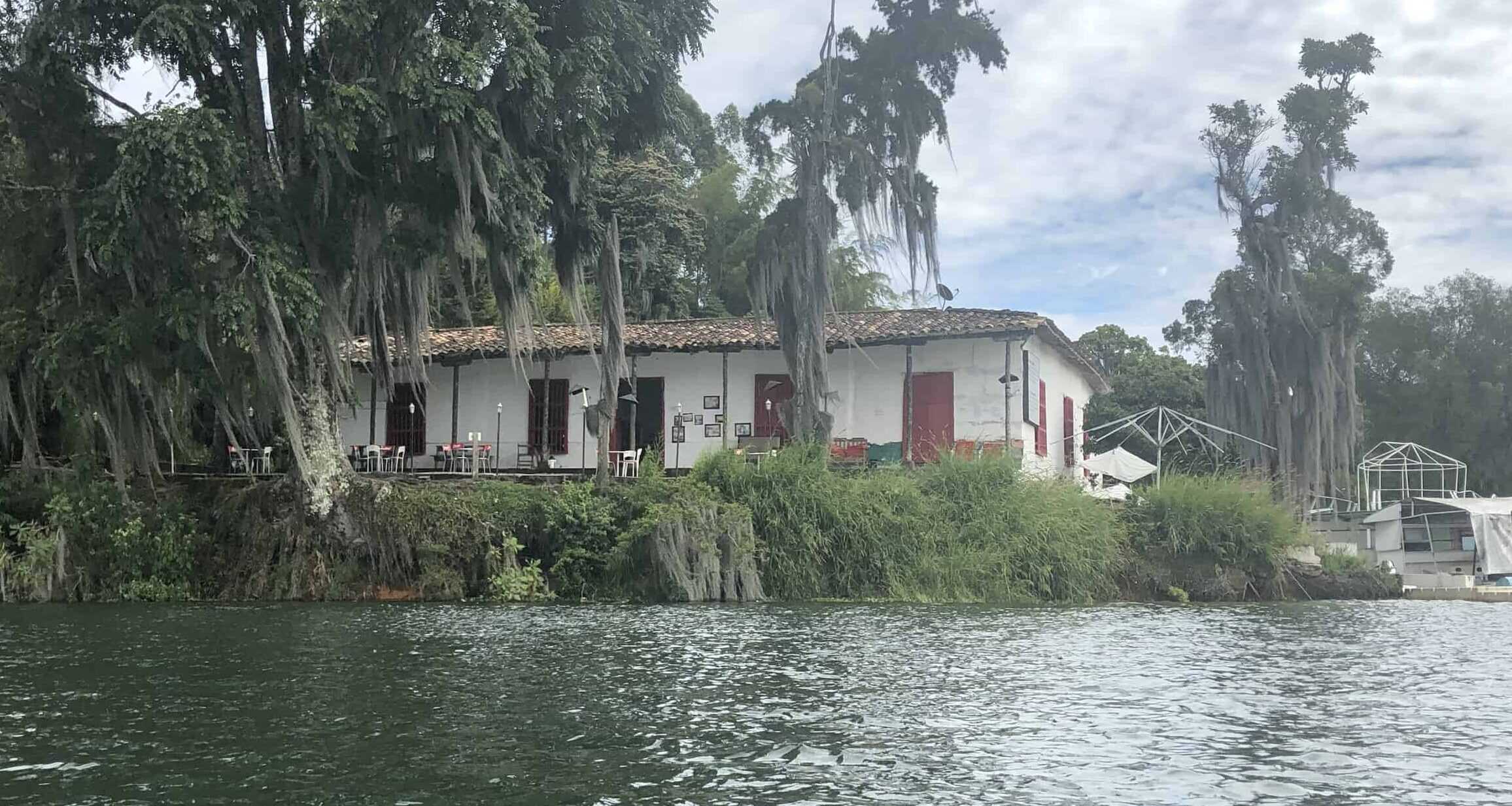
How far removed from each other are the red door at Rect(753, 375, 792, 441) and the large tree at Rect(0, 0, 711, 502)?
755 centimetres

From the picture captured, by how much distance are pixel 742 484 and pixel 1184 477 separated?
26.7 ft

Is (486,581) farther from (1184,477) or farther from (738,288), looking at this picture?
(738,288)

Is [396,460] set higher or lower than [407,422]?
lower

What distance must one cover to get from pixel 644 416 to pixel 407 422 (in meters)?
5.28

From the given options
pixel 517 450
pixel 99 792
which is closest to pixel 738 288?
pixel 517 450

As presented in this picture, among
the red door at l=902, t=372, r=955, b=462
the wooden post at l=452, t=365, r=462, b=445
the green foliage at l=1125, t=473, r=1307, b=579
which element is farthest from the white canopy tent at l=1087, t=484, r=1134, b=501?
the wooden post at l=452, t=365, r=462, b=445

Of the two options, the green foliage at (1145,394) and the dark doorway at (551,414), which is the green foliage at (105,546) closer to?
the dark doorway at (551,414)

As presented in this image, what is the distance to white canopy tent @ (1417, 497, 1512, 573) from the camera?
A: 3209 cm

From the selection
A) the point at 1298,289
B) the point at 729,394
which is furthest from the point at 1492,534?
the point at 729,394

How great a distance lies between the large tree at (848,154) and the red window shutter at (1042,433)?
5.42m

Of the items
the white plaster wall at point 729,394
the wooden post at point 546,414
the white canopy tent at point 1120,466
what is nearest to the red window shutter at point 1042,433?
the white plaster wall at point 729,394

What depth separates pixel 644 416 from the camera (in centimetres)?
2772

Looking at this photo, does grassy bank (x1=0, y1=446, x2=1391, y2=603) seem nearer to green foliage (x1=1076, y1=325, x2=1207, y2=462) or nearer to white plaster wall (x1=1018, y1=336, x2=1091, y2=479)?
white plaster wall (x1=1018, y1=336, x2=1091, y2=479)

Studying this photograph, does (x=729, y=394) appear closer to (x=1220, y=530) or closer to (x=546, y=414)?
(x=546, y=414)
